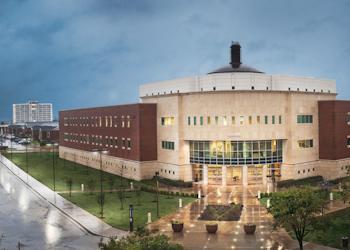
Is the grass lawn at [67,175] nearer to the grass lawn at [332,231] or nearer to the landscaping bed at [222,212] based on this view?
the landscaping bed at [222,212]

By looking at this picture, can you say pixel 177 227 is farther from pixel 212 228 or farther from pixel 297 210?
pixel 297 210

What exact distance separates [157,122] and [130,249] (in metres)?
49.6

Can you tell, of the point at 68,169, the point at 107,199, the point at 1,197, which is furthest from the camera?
the point at 68,169

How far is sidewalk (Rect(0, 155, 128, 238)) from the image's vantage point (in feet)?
118

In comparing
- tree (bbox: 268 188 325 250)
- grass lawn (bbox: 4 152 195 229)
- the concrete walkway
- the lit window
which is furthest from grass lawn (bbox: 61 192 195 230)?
the lit window

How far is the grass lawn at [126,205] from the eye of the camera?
40438 millimetres

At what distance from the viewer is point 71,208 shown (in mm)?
46312

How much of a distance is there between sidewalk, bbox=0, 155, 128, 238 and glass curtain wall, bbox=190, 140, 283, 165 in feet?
65.6

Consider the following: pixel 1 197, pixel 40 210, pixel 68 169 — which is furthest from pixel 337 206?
pixel 68 169

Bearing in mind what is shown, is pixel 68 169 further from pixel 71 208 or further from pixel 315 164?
pixel 315 164

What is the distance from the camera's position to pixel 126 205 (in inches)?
1855

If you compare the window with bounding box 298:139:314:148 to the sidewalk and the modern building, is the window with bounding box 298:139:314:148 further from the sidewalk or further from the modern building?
the sidewalk

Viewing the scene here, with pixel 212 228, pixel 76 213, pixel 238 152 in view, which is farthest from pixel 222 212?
pixel 238 152

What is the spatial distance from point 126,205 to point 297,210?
22.6 metres
